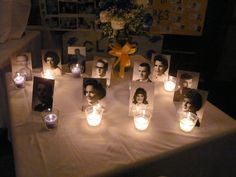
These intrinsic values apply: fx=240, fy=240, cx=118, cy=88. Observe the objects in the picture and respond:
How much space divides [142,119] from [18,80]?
2.49ft

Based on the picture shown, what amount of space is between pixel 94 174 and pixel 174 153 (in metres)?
0.32

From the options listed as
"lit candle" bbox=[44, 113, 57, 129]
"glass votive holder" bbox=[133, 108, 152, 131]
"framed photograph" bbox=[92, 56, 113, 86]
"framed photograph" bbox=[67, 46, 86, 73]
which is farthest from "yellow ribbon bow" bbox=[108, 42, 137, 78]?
"lit candle" bbox=[44, 113, 57, 129]

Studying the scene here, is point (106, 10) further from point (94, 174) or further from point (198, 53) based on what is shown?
point (198, 53)

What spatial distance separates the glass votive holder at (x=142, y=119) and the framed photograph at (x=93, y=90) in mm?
192

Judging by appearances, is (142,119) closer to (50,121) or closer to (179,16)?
(50,121)

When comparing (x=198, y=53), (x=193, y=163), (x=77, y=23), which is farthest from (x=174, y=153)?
(x=198, y=53)

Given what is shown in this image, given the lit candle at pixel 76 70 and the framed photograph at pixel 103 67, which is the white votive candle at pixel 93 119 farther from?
the lit candle at pixel 76 70

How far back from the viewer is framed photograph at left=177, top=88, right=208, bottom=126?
1070mm

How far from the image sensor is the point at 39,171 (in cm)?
79

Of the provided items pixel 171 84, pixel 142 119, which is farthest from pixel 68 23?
pixel 142 119

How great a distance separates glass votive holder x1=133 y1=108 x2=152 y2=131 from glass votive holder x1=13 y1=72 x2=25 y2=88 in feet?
2.24

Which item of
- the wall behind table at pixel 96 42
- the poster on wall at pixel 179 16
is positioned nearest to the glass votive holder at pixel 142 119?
the wall behind table at pixel 96 42

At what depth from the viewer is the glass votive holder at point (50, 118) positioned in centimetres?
100

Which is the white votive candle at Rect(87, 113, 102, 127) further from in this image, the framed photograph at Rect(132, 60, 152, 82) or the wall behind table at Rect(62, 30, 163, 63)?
the wall behind table at Rect(62, 30, 163, 63)
